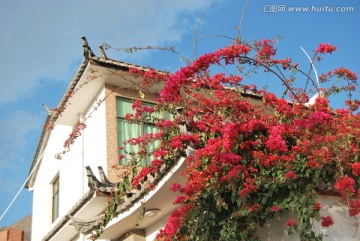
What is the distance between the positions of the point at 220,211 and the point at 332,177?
1.36m

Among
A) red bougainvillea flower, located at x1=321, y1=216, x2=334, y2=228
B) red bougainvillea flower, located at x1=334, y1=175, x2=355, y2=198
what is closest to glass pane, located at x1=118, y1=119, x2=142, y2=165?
red bougainvillea flower, located at x1=321, y1=216, x2=334, y2=228

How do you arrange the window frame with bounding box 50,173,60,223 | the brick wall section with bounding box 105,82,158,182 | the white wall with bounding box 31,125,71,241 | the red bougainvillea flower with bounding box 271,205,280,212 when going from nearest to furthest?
the red bougainvillea flower with bounding box 271,205,280,212 < the brick wall section with bounding box 105,82,158,182 < the window frame with bounding box 50,173,60,223 < the white wall with bounding box 31,125,71,241

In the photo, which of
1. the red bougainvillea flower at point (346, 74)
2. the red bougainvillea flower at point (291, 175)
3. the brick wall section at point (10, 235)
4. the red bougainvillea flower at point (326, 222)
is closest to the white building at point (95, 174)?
the red bougainvillea flower at point (326, 222)

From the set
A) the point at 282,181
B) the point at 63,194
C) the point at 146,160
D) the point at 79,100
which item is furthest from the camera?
the point at 63,194

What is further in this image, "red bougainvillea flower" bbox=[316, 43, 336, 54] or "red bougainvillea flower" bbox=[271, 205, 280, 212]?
"red bougainvillea flower" bbox=[316, 43, 336, 54]

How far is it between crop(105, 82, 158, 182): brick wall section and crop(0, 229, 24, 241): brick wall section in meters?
9.86

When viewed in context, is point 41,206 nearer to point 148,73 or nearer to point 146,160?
point 146,160

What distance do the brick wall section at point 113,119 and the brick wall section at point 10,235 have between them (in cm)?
986

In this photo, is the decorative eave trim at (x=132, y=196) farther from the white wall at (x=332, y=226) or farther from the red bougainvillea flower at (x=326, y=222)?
the red bougainvillea flower at (x=326, y=222)

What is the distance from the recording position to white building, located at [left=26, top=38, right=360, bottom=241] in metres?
6.98

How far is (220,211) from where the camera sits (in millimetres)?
5891

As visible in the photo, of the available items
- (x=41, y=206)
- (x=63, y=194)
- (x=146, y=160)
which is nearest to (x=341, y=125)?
(x=146, y=160)

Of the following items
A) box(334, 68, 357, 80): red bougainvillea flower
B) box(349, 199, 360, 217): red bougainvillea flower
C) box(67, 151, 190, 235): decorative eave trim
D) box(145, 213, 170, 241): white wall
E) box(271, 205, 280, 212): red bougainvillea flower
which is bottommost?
box(349, 199, 360, 217): red bougainvillea flower

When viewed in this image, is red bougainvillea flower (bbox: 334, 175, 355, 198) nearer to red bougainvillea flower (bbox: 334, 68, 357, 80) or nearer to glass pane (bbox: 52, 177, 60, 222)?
red bougainvillea flower (bbox: 334, 68, 357, 80)
